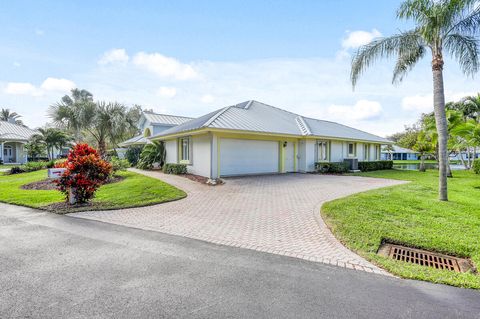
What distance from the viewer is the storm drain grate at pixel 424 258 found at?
4289 mm

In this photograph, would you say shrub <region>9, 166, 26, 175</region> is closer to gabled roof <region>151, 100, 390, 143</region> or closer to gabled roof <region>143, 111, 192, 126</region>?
gabled roof <region>143, 111, 192, 126</region>

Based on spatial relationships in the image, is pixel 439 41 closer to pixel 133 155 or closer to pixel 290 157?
pixel 290 157

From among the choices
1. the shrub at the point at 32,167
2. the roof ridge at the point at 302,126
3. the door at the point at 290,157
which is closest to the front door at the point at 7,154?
the shrub at the point at 32,167

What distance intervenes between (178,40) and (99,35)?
4099 mm

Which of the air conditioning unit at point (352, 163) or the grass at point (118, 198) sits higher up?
the air conditioning unit at point (352, 163)

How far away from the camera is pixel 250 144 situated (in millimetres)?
16109

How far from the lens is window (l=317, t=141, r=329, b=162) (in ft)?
64.6

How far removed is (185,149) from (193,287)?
14.4 metres

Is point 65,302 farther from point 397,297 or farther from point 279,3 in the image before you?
point 279,3

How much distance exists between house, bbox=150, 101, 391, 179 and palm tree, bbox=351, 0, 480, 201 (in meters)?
7.36

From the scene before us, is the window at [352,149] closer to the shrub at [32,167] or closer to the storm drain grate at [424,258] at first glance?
the storm drain grate at [424,258]

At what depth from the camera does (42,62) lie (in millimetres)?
14641

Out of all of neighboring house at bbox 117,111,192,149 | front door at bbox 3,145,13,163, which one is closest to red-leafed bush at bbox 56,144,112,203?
neighboring house at bbox 117,111,192,149

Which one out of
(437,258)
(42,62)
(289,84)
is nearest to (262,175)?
(289,84)
